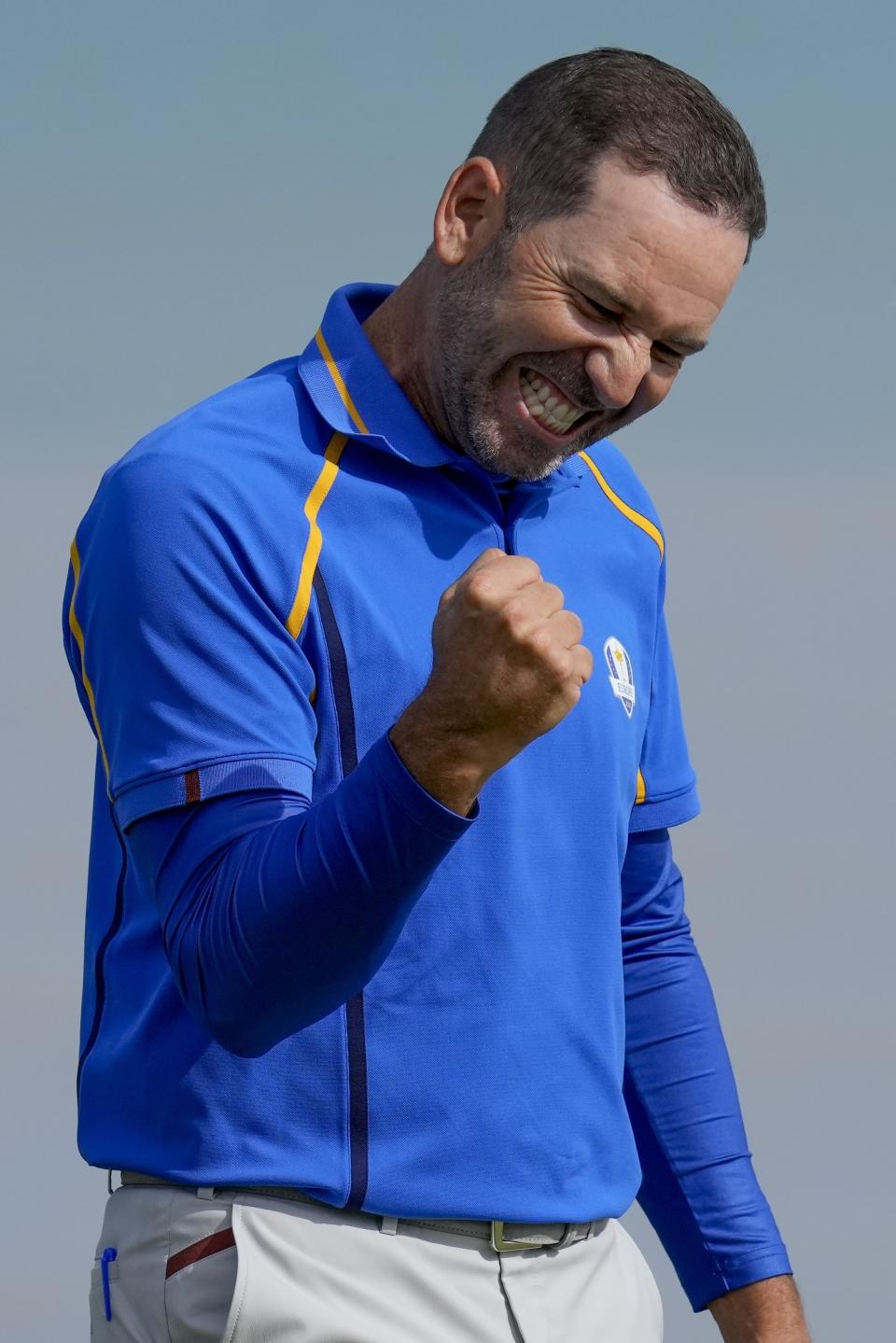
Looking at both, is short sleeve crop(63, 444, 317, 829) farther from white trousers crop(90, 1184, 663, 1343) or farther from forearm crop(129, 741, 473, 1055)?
white trousers crop(90, 1184, 663, 1343)

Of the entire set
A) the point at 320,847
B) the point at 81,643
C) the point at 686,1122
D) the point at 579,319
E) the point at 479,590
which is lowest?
the point at 686,1122

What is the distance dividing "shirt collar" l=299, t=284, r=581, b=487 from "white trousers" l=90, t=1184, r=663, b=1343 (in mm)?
996

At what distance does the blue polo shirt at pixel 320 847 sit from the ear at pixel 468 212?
183 millimetres

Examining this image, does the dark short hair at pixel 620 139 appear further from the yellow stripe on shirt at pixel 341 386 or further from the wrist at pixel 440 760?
the wrist at pixel 440 760

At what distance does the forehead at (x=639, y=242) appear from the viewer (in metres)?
2.77

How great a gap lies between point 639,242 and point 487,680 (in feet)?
2.87

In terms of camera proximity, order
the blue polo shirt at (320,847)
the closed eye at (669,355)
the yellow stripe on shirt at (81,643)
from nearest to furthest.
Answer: the blue polo shirt at (320,847), the yellow stripe on shirt at (81,643), the closed eye at (669,355)

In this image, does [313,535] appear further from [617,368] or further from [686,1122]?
[686,1122]

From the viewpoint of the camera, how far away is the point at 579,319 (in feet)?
9.14

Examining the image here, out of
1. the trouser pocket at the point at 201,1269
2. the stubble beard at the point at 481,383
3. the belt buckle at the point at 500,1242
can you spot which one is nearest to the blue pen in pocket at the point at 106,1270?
the trouser pocket at the point at 201,1269

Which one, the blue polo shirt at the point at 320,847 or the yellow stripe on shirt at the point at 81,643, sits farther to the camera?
the yellow stripe on shirt at the point at 81,643

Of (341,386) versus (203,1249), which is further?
(341,386)

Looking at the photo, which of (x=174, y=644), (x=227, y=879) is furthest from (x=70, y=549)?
(x=227, y=879)

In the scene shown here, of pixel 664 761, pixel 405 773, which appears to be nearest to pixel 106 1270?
pixel 405 773
